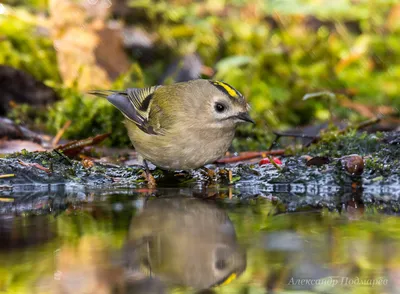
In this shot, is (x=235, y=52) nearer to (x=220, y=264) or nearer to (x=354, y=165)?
(x=354, y=165)

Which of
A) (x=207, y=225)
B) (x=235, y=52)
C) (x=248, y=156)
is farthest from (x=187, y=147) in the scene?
(x=235, y=52)

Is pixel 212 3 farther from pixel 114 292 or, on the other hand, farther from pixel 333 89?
pixel 114 292

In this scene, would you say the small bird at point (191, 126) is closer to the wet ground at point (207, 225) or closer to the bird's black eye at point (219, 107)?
the bird's black eye at point (219, 107)

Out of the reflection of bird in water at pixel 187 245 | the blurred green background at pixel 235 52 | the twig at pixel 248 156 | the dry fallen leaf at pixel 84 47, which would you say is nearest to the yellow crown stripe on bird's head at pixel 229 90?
the twig at pixel 248 156

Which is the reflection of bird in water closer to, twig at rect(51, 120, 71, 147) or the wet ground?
the wet ground

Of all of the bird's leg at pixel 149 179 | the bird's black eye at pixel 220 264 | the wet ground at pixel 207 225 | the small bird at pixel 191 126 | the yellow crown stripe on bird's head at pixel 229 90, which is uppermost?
the yellow crown stripe on bird's head at pixel 229 90

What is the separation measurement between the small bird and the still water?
54 cm

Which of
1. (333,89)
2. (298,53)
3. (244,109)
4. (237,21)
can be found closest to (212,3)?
(237,21)

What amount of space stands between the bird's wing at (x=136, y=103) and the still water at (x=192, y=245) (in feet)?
3.13

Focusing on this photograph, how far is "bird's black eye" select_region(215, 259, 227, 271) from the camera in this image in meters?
1.91

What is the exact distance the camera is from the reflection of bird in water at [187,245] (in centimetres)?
184

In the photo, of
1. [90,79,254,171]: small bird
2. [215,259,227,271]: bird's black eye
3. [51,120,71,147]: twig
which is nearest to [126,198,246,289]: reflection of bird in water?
[215,259,227,271]: bird's black eye

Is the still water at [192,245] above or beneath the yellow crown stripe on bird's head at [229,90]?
beneath

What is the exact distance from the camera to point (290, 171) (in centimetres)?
357
